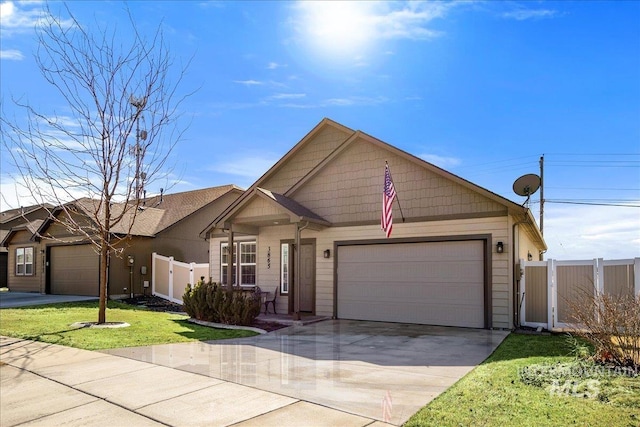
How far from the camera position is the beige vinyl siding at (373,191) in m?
11.7

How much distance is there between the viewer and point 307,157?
1590 centimetres

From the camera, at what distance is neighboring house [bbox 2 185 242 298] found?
2017cm

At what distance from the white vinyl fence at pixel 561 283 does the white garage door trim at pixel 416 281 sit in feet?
3.50

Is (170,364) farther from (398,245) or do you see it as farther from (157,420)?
(398,245)

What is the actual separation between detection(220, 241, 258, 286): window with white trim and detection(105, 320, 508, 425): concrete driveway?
15.5ft

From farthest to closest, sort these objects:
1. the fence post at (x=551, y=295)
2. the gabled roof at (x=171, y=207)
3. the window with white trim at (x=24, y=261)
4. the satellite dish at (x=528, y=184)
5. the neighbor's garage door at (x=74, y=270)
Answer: the window with white trim at (x=24, y=261)
the gabled roof at (x=171, y=207)
the neighbor's garage door at (x=74, y=270)
the satellite dish at (x=528, y=184)
the fence post at (x=551, y=295)

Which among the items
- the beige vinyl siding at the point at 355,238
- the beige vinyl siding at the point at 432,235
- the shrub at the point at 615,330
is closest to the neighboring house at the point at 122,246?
the beige vinyl siding at the point at 355,238

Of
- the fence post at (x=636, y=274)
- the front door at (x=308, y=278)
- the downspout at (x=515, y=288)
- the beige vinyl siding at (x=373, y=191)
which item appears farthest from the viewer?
the front door at (x=308, y=278)

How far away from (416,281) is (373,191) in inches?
114

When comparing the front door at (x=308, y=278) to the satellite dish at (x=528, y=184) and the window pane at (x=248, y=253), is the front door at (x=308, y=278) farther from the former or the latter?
the satellite dish at (x=528, y=184)

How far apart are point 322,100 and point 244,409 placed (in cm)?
1258

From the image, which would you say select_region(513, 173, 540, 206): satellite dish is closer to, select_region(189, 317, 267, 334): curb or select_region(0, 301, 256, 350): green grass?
select_region(189, 317, 267, 334): curb

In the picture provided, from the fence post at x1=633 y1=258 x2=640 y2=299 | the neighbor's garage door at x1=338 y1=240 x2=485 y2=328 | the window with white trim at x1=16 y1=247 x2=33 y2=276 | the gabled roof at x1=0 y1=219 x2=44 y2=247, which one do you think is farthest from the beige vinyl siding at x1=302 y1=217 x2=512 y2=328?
the window with white trim at x1=16 y1=247 x2=33 y2=276

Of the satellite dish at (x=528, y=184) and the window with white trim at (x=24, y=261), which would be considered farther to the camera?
the window with white trim at (x=24, y=261)
